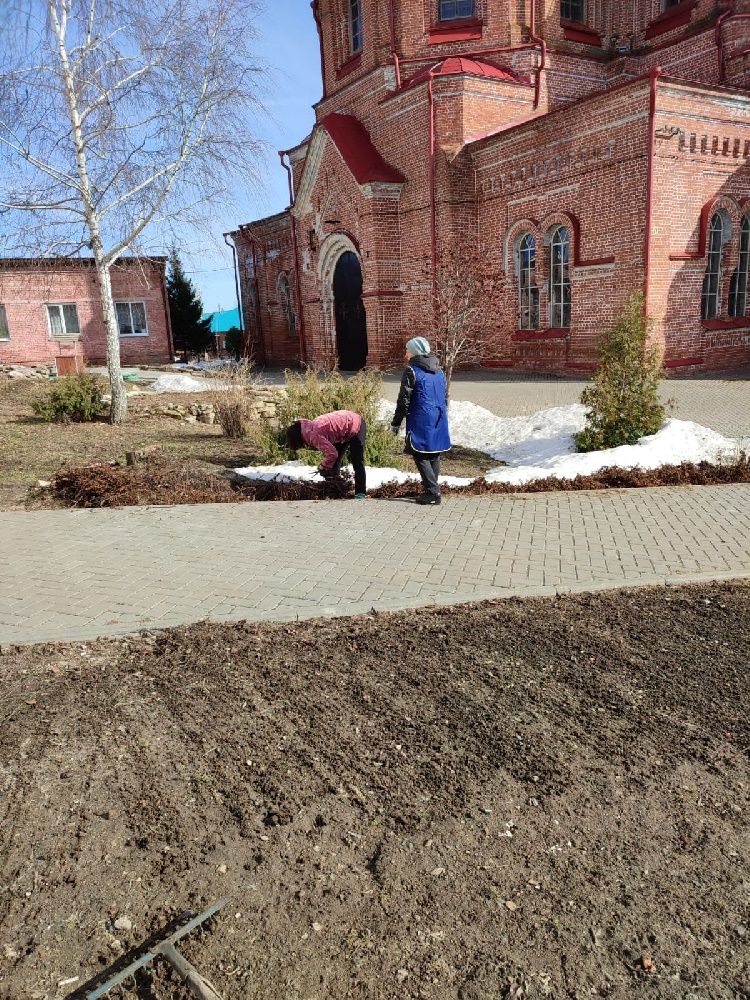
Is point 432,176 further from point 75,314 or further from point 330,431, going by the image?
point 75,314

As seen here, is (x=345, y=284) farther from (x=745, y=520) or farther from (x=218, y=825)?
(x=218, y=825)

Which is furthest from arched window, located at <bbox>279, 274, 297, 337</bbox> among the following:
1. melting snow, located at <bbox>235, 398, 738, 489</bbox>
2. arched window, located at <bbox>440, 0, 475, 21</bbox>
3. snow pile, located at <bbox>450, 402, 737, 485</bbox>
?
melting snow, located at <bbox>235, 398, 738, 489</bbox>

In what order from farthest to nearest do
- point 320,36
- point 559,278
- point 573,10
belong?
point 320,36
point 573,10
point 559,278

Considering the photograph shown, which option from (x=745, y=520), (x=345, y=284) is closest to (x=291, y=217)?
(x=345, y=284)

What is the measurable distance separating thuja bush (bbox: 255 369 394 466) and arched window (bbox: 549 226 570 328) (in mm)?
10234

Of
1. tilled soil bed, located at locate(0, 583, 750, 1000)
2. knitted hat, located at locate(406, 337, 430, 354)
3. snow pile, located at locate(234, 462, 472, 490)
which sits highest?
knitted hat, located at locate(406, 337, 430, 354)

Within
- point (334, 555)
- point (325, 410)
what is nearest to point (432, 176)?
point (325, 410)

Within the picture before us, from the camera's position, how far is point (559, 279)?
1820 centimetres

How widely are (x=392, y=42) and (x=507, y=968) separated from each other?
84.7 ft

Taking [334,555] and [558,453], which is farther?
[558,453]

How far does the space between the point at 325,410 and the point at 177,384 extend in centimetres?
1326

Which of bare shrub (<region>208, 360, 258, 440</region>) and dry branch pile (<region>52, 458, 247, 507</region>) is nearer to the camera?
dry branch pile (<region>52, 458, 247, 507</region>)

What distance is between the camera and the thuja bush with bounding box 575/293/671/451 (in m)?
9.20

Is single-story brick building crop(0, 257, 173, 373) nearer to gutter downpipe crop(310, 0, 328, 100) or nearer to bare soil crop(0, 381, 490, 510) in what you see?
gutter downpipe crop(310, 0, 328, 100)
